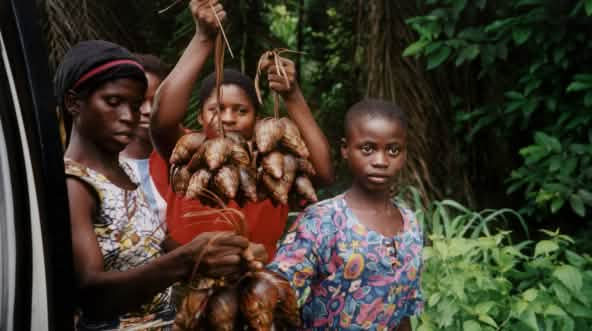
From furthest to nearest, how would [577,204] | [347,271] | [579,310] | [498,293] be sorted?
[577,204] < [498,293] < [579,310] < [347,271]

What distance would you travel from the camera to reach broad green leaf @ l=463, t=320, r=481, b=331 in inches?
102

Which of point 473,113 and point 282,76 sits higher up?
point 282,76

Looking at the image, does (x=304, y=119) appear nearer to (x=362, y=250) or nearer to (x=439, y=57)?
(x=362, y=250)

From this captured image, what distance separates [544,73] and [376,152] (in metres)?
2.15

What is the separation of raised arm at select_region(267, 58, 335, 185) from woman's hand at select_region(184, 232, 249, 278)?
41 cm

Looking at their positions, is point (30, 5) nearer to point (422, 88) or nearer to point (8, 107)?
point (8, 107)

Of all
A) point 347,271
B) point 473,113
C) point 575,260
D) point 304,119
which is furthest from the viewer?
point 473,113

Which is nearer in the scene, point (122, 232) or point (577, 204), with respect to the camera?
point (122, 232)

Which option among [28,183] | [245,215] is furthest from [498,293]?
[28,183]

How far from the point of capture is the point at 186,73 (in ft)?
4.37

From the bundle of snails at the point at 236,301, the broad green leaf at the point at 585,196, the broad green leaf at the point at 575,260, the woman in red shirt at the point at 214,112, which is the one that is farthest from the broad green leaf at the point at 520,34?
the bundle of snails at the point at 236,301

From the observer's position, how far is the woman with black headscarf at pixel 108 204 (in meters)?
1.19

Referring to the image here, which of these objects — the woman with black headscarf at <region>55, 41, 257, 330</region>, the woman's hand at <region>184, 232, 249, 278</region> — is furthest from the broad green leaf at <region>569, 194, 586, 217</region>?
the woman's hand at <region>184, 232, 249, 278</region>

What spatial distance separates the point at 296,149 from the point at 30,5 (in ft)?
1.89
